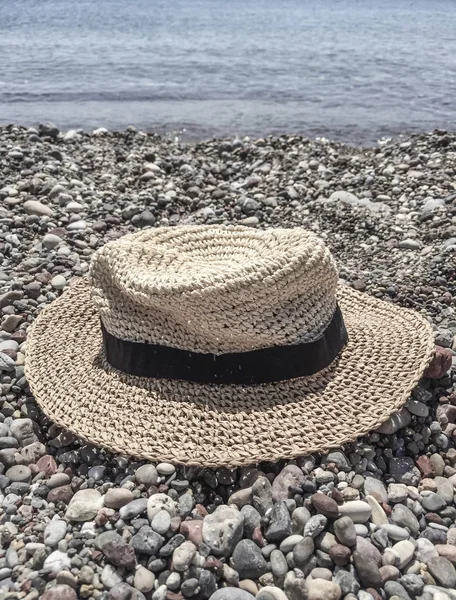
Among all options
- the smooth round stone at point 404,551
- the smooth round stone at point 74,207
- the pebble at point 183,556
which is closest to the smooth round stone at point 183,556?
the pebble at point 183,556

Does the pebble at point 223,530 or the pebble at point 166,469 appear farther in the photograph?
the pebble at point 166,469

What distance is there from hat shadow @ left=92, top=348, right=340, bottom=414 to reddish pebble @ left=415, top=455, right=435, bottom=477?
0.47 meters

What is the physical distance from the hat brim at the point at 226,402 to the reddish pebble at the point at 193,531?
22cm

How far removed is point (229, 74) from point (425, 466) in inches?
473

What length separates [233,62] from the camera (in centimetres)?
1471

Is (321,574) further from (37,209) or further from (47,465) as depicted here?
(37,209)

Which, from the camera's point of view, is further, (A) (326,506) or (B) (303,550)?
(A) (326,506)

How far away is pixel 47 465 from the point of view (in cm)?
243

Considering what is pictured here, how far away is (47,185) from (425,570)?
4270mm

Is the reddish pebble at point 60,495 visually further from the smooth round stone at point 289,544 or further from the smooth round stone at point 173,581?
the smooth round stone at point 289,544

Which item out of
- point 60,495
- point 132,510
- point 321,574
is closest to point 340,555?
point 321,574

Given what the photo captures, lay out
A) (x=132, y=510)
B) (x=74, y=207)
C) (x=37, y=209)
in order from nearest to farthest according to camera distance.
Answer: (x=132, y=510) < (x=37, y=209) < (x=74, y=207)

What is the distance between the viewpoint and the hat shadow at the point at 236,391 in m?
2.50

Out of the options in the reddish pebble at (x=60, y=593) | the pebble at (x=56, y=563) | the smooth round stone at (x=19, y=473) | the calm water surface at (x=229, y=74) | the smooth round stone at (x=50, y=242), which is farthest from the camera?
the calm water surface at (x=229, y=74)
